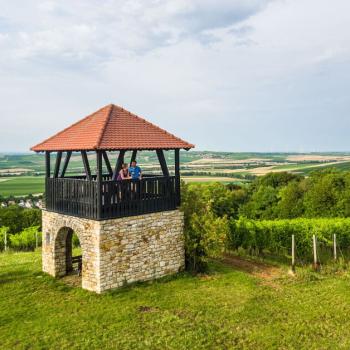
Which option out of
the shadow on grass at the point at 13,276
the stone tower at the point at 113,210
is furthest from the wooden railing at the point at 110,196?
the shadow on grass at the point at 13,276

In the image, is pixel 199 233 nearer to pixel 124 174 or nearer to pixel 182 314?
pixel 124 174

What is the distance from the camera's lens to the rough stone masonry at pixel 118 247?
39.3 feet

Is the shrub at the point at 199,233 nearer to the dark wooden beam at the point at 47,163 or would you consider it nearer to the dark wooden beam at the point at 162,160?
the dark wooden beam at the point at 162,160

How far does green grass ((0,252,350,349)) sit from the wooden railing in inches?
95.8

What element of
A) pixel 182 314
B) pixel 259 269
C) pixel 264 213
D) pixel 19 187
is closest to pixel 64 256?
pixel 182 314

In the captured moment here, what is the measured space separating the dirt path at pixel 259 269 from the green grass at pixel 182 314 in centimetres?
32

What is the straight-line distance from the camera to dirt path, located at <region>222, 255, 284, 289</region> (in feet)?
44.7

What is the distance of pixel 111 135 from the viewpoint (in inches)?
500

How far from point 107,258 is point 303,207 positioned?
30.3 metres

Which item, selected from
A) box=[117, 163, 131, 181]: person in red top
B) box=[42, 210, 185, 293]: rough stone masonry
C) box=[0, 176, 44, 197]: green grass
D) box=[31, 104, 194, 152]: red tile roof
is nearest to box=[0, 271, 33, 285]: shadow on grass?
box=[42, 210, 185, 293]: rough stone masonry

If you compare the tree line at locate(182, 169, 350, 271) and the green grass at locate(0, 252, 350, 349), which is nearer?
the green grass at locate(0, 252, 350, 349)

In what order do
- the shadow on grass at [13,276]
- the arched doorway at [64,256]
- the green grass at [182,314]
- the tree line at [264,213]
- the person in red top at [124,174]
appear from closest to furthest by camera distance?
the green grass at [182,314]
the person in red top at [124,174]
the shadow on grass at [13,276]
the arched doorway at [64,256]
the tree line at [264,213]

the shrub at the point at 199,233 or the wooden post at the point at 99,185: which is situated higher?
the wooden post at the point at 99,185

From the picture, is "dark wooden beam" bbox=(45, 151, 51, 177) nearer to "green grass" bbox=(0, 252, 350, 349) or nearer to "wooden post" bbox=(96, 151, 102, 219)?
"wooden post" bbox=(96, 151, 102, 219)
